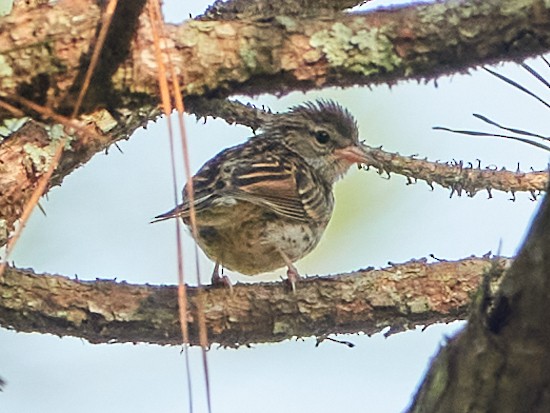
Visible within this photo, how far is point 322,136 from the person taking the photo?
185 inches

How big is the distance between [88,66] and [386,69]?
1.70 feet

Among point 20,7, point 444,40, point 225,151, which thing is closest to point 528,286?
point 444,40

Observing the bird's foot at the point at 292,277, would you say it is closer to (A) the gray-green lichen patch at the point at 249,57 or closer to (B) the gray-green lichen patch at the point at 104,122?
(B) the gray-green lichen patch at the point at 104,122

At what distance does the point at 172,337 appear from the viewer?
3.04 m

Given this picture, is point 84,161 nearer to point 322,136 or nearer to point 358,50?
point 358,50

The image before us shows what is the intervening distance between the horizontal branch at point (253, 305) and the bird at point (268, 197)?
0.40 feet

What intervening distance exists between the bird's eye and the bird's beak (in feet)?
0.40

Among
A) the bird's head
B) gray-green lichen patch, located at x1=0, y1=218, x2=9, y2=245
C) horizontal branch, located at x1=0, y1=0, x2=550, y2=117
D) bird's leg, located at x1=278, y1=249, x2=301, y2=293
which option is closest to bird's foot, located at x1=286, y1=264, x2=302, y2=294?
bird's leg, located at x1=278, y1=249, x2=301, y2=293

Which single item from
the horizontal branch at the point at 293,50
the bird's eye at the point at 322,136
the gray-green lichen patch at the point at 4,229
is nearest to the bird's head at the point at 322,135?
the bird's eye at the point at 322,136

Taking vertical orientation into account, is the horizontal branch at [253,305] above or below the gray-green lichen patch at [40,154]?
below

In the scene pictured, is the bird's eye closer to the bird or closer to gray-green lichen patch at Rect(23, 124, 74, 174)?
the bird

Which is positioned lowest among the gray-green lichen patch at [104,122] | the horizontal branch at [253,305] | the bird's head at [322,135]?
the horizontal branch at [253,305]

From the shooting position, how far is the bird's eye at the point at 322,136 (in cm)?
468

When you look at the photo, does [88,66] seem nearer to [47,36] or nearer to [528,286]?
[47,36]
